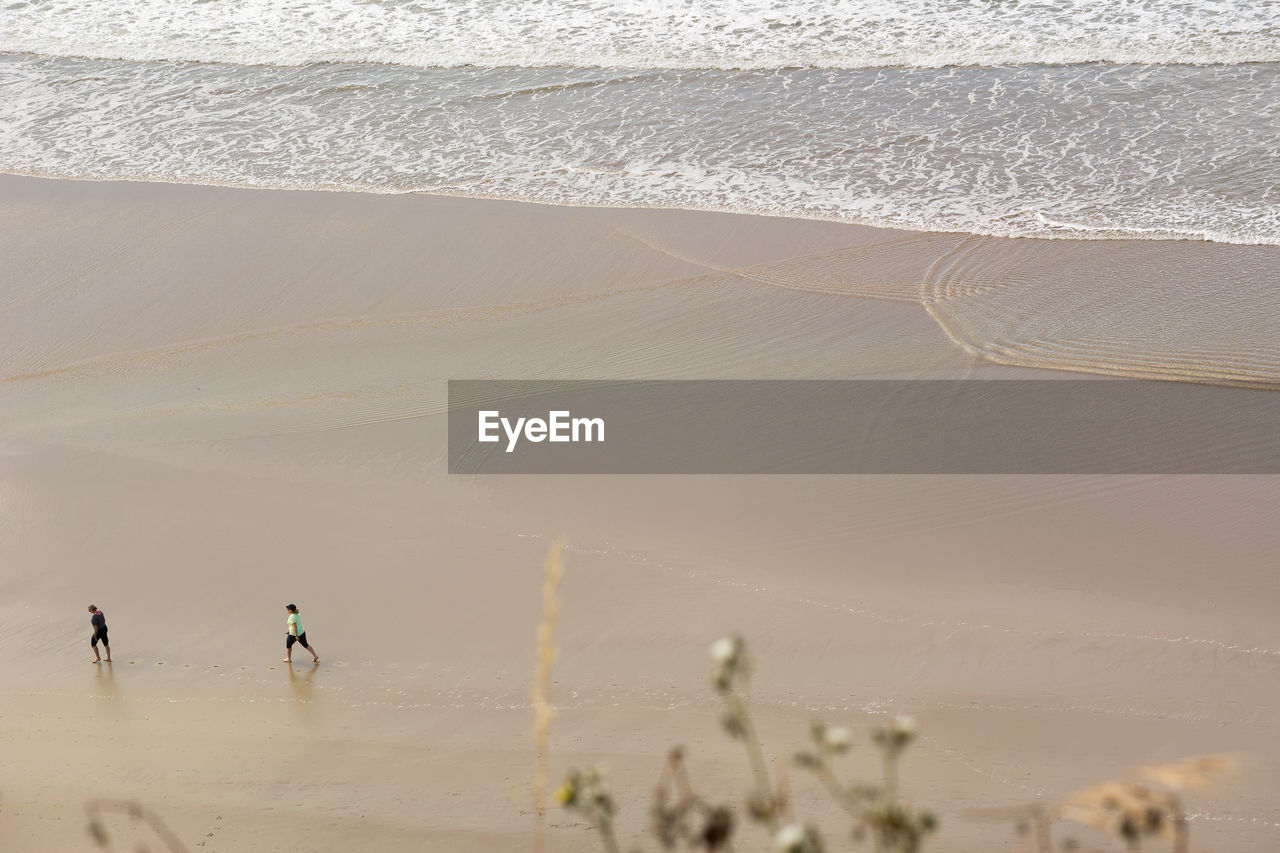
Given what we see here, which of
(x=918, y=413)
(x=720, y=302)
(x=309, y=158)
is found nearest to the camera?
(x=918, y=413)

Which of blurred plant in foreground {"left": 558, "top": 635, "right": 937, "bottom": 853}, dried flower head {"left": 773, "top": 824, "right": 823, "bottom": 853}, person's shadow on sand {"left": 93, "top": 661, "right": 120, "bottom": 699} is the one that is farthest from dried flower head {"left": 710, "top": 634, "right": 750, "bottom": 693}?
person's shadow on sand {"left": 93, "top": 661, "right": 120, "bottom": 699}

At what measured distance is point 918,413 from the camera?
1134 centimetres

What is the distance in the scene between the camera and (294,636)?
9.39 meters

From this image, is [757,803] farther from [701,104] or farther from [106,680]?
[701,104]

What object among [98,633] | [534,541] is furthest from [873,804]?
[98,633]

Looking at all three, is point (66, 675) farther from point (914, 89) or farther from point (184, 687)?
point (914, 89)

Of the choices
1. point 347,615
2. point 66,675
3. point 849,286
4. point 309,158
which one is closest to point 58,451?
point 66,675

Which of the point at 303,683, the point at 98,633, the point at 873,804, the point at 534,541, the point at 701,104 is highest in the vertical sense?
the point at 701,104

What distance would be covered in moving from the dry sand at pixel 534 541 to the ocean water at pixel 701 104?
44.4 inches

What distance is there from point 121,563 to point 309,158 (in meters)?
7.91

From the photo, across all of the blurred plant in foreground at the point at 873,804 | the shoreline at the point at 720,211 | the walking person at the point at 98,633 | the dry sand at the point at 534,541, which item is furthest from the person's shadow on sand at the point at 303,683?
the blurred plant in foreground at the point at 873,804

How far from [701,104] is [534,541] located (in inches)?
381

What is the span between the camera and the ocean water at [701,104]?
1516 cm

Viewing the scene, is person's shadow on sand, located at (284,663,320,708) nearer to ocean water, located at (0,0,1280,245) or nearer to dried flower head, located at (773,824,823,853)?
ocean water, located at (0,0,1280,245)
